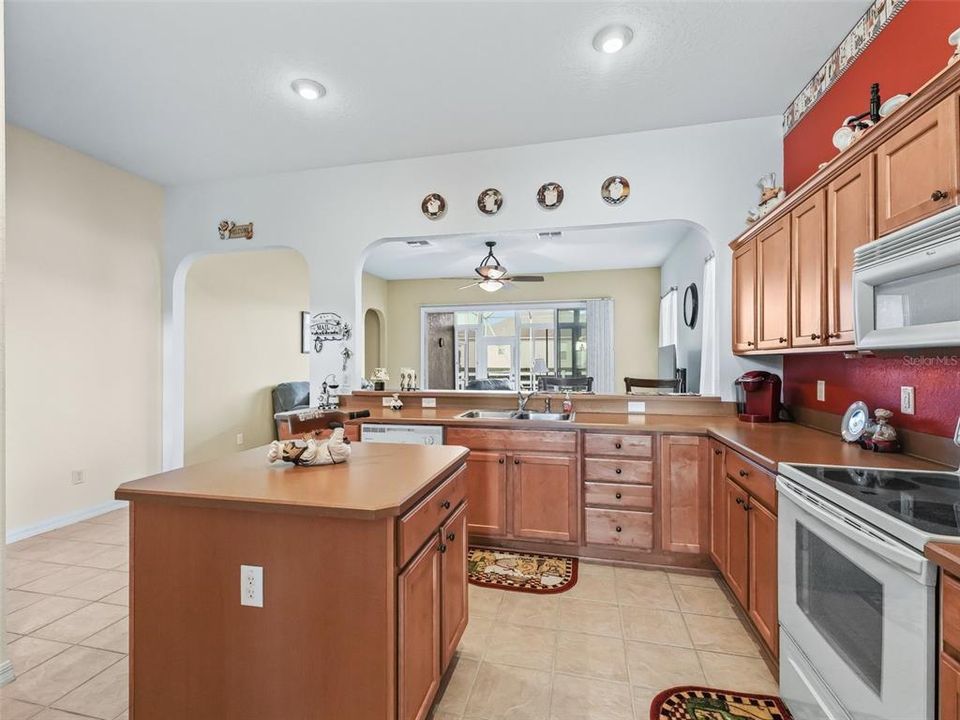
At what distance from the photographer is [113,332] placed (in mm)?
3820

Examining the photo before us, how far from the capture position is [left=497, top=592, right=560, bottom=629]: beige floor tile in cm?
223

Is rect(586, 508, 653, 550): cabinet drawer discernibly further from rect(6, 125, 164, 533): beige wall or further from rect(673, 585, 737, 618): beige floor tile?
rect(6, 125, 164, 533): beige wall

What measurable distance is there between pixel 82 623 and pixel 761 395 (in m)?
3.92

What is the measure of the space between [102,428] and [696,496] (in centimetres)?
458

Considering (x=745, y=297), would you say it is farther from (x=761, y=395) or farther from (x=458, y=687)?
(x=458, y=687)

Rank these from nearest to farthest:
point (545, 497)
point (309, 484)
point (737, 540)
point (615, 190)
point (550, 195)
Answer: point (309, 484) → point (737, 540) → point (545, 497) → point (615, 190) → point (550, 195)

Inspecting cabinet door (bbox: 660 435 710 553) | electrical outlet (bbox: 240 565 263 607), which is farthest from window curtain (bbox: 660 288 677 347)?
electrical outlet (bbox: 240 565 263 607)

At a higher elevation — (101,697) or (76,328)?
(76,328)

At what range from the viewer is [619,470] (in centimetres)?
277

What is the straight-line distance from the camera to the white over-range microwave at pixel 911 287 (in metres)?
1.24

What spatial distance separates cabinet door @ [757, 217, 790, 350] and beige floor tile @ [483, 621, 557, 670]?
6.18 ft

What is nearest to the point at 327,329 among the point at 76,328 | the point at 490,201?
the point at 490,201

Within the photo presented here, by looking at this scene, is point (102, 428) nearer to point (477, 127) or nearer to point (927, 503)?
point (477, 127)

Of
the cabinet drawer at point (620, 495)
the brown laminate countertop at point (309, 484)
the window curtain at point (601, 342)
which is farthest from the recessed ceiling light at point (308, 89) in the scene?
the window curtain at point (601, 342)
